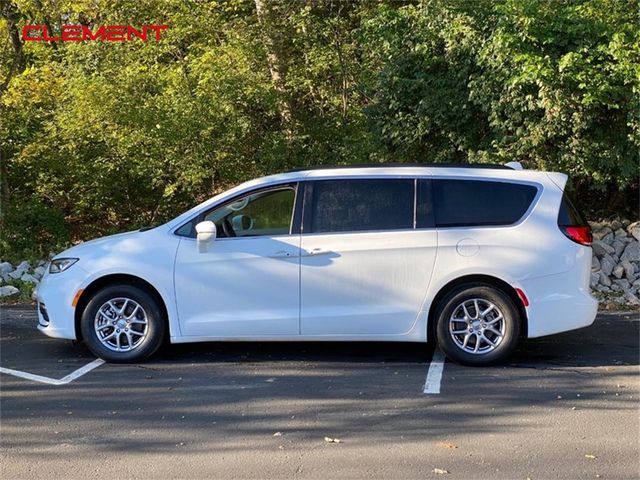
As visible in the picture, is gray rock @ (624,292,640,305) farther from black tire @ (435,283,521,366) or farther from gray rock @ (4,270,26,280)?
gray rock @ (4,270,26,280)

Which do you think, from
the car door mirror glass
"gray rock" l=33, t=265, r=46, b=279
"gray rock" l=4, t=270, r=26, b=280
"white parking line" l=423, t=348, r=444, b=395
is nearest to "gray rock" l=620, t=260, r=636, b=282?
"white parking line" l=423, t=348, r=444, b=395

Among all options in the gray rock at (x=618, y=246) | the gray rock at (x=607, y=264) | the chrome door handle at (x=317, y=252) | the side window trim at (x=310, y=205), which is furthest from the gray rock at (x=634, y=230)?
the chrome door handle at (x=317, y=252)

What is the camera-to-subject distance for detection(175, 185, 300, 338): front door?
6969 mm

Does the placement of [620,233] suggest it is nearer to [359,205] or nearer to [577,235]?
[577,235]

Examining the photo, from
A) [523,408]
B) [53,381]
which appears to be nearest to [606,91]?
[523,408]

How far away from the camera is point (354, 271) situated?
6926mm

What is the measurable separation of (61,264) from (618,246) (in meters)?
7.62

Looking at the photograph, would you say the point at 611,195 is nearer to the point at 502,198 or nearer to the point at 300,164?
the point at 300,164

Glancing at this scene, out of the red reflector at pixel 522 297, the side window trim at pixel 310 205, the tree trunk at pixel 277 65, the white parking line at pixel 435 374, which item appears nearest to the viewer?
the white parking line at pixel 435 374

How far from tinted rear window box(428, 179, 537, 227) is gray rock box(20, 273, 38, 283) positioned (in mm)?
6217

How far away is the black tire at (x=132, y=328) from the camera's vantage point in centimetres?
705

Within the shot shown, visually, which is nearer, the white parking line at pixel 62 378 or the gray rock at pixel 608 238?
the white parking line at pixel 62 378

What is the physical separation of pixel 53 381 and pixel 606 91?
290 inches

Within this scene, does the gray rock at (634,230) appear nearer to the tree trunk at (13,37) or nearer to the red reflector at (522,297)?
the red reflector at (522,297)
